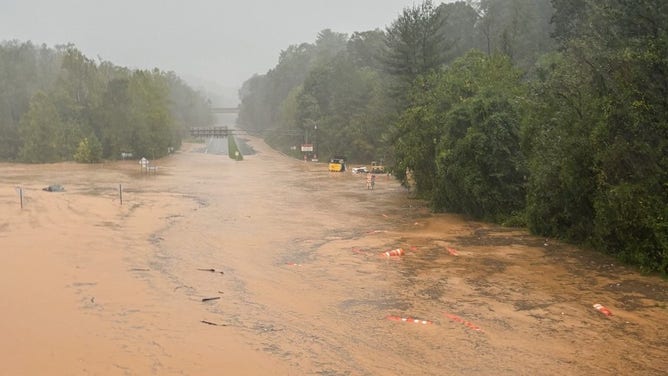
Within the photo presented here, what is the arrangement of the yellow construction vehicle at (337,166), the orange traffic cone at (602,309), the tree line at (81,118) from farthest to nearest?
the tree line at (81,118) < the yellow construction vehicle at (337,166) < the orange traffic cone at (602,309)

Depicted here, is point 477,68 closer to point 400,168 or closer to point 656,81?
point 400,168

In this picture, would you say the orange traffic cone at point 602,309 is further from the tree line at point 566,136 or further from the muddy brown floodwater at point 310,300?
the tree line at point 566,136

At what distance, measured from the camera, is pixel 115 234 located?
2528cm

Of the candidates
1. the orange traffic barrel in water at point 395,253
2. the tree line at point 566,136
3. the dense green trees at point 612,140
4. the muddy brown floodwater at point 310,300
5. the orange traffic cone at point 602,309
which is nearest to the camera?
the muddy brown floodwater at point 310,300

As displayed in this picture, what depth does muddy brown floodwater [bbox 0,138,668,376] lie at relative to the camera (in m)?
11.5

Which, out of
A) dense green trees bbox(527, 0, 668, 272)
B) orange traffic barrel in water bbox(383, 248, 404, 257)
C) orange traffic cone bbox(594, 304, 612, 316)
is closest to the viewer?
orange traffic cone bbox(594, 304, 612, 316)

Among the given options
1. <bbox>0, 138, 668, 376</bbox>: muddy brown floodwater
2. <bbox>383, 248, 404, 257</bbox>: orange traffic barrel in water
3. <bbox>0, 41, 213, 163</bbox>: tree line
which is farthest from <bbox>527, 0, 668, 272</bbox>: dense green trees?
<bbox>0, 41, 213, 163</bbox>: tree line

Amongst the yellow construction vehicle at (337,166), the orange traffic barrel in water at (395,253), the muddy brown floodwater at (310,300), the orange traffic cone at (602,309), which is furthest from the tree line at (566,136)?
the yellow construction vehicle at (337,166)

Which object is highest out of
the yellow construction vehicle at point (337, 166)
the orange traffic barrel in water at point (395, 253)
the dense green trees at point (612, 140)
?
the dense green trees at point (612, 140)

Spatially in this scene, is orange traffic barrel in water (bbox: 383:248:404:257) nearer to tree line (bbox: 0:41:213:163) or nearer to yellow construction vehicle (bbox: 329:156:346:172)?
yellow construction vehicle (bbox: 329:156:346:172)

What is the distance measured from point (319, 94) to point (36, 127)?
44.8m

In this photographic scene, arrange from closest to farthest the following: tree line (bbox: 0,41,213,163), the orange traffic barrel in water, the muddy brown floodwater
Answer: the muddy brown floodwater < the orange traffic barrel in water < tree line (bbox: 0,41,213,163)

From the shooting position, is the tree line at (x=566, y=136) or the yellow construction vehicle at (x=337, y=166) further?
the yellow construction vehicle at (x=337, y=166)

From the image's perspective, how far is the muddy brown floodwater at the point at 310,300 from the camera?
1154cm
